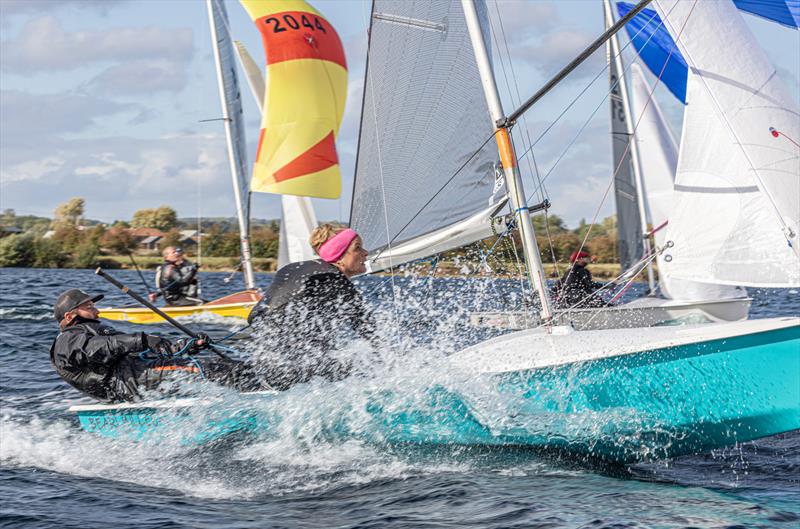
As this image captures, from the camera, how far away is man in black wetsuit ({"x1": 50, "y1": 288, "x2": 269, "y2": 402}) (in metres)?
5.05

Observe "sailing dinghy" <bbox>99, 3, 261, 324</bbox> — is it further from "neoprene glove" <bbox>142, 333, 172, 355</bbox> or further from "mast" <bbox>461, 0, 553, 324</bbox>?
"neoprene glove" <bbox>142, 333, 172, 355</bbox>

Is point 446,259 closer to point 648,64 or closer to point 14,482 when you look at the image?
point 14,482

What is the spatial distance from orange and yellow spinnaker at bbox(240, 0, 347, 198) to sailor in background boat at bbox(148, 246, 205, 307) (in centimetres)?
234

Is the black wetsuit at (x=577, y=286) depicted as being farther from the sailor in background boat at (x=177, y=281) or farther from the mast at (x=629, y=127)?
the sailor in background boat at (x=177, y=281)

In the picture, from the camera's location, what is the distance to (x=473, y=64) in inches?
265

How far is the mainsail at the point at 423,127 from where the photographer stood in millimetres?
6797

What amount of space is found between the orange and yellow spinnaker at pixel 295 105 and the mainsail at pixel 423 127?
773 cm

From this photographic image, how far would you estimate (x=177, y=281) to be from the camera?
1397 cm

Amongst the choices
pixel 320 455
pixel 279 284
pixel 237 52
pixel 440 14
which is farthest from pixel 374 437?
pixel 237 52

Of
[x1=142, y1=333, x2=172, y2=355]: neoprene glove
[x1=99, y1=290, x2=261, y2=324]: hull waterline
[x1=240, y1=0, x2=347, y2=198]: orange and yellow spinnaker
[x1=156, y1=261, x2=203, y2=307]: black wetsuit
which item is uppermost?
[x1=240, y1=0, x2=347, y2=198]: orange and yellow spinnaker

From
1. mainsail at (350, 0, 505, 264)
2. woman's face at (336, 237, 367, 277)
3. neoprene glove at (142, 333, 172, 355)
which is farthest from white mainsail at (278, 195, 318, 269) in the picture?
woman's face at (336, 237, 367, 277)

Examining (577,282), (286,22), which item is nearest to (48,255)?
(286,22)

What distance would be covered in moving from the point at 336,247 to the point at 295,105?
11.1m

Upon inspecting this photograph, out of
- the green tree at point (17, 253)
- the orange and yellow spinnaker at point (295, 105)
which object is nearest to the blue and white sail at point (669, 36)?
the orange and yellow spinnaker at point (295, 105)
